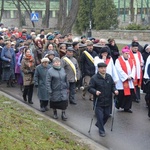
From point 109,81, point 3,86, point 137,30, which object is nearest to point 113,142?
point 109,81

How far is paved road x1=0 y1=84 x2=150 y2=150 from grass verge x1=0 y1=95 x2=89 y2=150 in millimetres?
647

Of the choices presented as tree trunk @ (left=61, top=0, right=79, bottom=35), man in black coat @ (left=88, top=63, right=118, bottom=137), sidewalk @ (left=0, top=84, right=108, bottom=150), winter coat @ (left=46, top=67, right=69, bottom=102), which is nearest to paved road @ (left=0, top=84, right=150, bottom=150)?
sidewalk @ (left=0, top=84, right=108, bottom=150)

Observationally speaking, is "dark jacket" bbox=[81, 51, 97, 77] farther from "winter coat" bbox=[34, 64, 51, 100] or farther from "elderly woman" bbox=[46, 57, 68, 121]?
"elderly woman" bbox=[46, 57, 68, 121]

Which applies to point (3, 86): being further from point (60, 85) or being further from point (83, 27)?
point (83, 27)

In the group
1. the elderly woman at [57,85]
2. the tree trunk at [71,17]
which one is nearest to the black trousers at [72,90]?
the elderly woman at [57,85]

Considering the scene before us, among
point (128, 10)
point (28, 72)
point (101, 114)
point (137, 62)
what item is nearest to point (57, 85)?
point (101, 114)

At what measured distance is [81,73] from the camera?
14289 mm

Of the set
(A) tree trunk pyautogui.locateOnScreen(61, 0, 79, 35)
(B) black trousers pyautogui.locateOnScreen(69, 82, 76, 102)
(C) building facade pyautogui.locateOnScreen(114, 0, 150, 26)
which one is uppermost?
(C) building facade pyautogui.locateOnScreen(114, 0, 150, 26)

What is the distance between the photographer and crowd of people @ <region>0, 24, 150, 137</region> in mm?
10070

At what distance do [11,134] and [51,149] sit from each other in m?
0.78

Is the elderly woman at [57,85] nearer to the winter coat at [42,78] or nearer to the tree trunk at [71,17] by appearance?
the winter coat at [42,78]

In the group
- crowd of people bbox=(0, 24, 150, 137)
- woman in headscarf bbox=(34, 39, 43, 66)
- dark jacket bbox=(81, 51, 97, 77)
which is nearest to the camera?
crowd of people bbox=(0, 24, 150, 137)

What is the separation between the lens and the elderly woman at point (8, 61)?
16.3m

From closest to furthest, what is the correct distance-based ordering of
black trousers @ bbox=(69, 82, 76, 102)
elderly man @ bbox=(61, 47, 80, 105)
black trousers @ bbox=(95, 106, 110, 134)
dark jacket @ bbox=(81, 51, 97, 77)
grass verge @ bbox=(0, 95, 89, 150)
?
grass verge @ bbox=(0, 95, 89, 150) < black trousers @ bbox=(95, 106, 110, 134) < elderly man @ bbox=(61, 47, 80, 105) < black trousers @ bbox=(69, 82, 76, 102) < dark jacket @ bbox=(81, 51, 97, 77)
